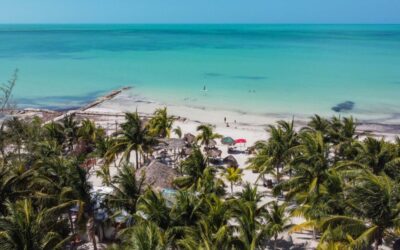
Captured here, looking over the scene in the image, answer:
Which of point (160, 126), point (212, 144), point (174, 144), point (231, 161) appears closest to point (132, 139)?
point (174, 144)

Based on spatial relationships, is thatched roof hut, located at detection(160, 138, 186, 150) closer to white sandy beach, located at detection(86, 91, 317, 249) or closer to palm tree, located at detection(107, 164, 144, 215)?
white sandy beach, located at detection(86, 91, 317, 249)

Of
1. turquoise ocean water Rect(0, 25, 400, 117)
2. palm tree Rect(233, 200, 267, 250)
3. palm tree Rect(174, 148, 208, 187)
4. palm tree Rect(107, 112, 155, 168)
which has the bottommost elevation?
palm tree Rect(233, 200, 267, 250)

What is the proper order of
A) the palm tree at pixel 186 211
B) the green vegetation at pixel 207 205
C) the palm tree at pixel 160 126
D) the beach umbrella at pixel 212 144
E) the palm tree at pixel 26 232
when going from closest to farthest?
1. the palm tree at pixel 26 232
2. the green vegetation at pixel 207 205
3. the palm tree at pixel 186 211
4. the palm tree at pixel 160 126
5. the beach umbrella at pixel 212 144

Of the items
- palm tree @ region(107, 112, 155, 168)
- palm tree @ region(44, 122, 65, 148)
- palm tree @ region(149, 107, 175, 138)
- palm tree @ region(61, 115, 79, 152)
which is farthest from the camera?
palm tree @ region(149, 107, 175, 138)

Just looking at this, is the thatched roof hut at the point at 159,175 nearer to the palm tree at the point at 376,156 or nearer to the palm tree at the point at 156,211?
the palm tree at the point at 156,211

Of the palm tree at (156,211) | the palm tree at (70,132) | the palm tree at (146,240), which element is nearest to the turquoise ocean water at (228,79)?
the palm tree at (70,132)

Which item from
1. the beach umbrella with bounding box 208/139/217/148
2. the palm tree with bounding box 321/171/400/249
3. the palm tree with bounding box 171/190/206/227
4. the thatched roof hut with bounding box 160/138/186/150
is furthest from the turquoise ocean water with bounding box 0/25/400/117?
the palm tree with bounding box 171/190/206/227
